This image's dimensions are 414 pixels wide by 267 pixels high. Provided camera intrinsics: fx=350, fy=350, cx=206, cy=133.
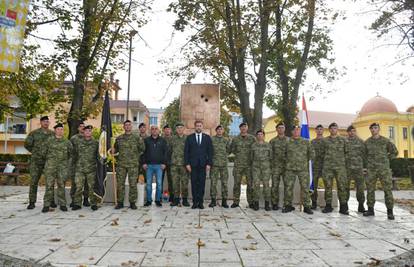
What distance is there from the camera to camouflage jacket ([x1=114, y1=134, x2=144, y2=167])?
7.86 metres

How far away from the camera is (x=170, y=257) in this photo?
4043 millimetres

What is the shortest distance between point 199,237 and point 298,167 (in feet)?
11.0

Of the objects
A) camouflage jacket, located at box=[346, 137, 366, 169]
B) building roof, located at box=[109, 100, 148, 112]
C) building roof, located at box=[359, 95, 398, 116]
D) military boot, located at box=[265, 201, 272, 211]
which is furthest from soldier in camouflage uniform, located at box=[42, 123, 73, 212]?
building roof, located at box=[359, 95, 398, 116]

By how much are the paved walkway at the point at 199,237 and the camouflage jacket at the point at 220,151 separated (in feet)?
3.88

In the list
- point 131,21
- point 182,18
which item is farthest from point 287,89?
point 131,21

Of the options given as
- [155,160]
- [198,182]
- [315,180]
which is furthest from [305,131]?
[155,160]

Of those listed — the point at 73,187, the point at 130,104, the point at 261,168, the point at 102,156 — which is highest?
the point at 130,104

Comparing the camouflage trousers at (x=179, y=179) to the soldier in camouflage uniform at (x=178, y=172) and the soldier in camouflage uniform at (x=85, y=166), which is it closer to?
the soldier in camouflage uniform at (x=178, y=172)

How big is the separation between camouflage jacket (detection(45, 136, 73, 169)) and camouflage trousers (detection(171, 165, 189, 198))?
2.38 m

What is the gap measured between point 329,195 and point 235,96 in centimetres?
1030

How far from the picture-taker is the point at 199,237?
507 cm

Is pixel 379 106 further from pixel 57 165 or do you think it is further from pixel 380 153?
pixel 57 165

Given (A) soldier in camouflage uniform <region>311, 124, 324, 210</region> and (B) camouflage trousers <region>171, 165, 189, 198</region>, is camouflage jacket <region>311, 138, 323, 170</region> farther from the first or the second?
(B) camouflage trousers <region>171, 165, 189, 198</region>

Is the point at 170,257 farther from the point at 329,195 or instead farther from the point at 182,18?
the point at 182,18
